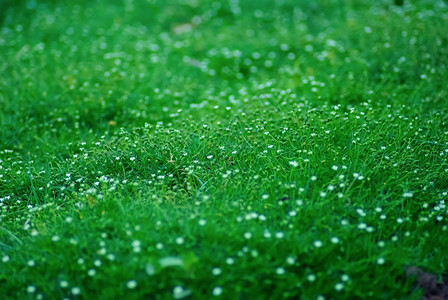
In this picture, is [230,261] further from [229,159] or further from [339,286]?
[229,159]

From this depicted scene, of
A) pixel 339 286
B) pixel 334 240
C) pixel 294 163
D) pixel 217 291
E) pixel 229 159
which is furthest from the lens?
pixel 229 159

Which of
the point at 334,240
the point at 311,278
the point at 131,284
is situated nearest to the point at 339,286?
the point at 311,278

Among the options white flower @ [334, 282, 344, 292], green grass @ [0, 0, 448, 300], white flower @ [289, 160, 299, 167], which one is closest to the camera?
white flower @ [334, 282, 344, 292]

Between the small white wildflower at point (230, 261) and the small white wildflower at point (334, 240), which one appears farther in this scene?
the small white wildflower at point (334, 240)

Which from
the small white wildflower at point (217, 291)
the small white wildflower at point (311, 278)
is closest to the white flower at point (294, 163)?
the small white wildflower at point (311, 278)

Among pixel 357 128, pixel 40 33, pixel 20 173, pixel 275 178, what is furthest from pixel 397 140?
pixel 40 33

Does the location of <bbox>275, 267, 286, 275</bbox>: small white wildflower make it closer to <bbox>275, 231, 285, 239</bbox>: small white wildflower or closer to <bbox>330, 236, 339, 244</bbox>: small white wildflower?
<bbox>275, 231, 285, 239</bbox>: small white wildflower

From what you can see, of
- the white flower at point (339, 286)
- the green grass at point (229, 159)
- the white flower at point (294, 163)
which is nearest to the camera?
the white flower at point (339, 286)

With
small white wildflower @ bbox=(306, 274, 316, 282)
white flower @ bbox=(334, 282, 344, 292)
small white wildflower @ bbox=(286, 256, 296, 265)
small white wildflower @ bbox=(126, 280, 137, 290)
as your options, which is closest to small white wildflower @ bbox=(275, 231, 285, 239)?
small white wildflower @ bbox=(286, 256, 296, 265)

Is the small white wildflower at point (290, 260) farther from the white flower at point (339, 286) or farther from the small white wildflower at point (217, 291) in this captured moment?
the small white wildflower at point (217, 291)

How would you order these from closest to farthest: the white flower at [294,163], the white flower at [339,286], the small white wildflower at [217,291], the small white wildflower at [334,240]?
the small white wildflower at [217,291] < the white flower at [339,286] < the small white wildflower at [334,240] < the white flower at [294,163]
